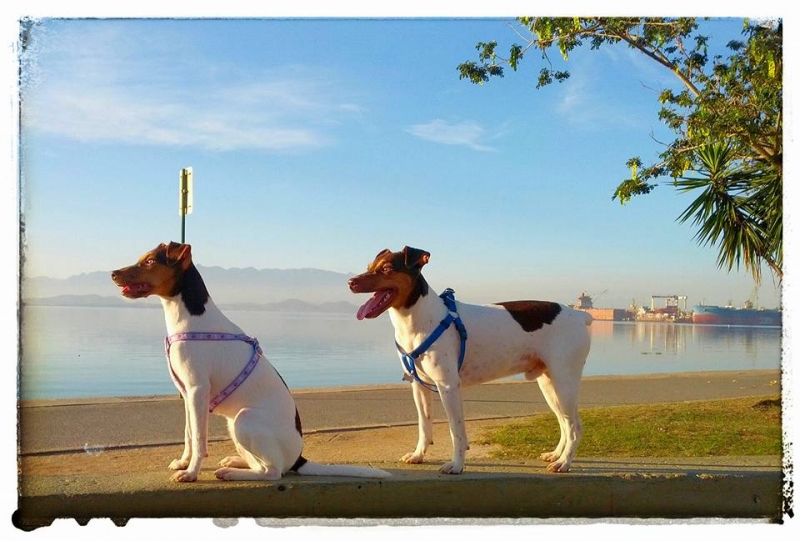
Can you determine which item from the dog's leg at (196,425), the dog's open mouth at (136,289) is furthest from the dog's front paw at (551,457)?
the dog's open mouth at (136,289)

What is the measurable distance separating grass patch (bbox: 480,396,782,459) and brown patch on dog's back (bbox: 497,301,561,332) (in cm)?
224

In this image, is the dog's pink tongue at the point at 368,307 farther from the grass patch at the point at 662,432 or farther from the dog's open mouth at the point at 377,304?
the grass patch at the point at 662,432

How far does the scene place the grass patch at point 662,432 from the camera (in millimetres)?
8562

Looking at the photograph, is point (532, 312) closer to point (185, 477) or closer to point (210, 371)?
point (210, 371)

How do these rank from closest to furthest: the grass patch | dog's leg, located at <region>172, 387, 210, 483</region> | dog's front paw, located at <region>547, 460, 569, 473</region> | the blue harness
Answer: dog's leg, located at <region>172, 387, 210, 483</region>, the blue harness, dog's front paw, located at <region>547, 460, 569, 473</region>, the grass patch

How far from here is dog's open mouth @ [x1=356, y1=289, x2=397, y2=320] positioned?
18.4 feet

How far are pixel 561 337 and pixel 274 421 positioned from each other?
2.37 metres

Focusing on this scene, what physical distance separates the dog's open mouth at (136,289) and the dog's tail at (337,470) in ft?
5.28

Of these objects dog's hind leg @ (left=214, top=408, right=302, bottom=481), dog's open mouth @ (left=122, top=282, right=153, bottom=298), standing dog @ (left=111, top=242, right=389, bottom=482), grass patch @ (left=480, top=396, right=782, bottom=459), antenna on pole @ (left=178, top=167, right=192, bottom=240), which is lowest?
grass patch @ (left=480, top=396, right=782, bottom=459)

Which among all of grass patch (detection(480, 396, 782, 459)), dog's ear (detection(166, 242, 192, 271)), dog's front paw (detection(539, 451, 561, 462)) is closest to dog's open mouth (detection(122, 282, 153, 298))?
dog's ear (detection(166, 242, 192, 271))

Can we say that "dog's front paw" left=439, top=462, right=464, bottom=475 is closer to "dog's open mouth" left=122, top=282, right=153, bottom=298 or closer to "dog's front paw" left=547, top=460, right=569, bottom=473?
"dog's front paw" left=547, top=460, right=569, bottom=473

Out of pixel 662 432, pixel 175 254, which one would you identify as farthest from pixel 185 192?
pixel 662 432

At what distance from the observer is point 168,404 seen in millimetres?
12867

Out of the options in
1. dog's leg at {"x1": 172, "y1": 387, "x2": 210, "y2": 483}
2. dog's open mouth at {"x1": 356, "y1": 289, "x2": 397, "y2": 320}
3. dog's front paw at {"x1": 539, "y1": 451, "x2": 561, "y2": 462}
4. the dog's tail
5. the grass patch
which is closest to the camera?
dog's leg at {"x1": 172, "y1": 387, "x2": 210, "y2": 483}
